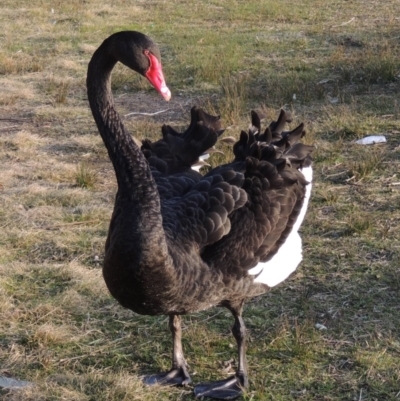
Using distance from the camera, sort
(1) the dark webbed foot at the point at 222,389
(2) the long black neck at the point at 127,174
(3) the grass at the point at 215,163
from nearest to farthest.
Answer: (2) the long black neck at the point at 127,174 → (1) the dark webbed foot at the point at 222,389 → (3) the grass at the point at 215,163

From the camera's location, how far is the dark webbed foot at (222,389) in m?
3.64

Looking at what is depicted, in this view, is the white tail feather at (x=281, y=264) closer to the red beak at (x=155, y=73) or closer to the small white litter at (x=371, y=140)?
the red beak at (x=155, y=73)

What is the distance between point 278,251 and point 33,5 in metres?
11.9

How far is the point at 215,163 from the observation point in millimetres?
6262

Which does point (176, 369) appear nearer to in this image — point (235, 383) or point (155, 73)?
point (235, 383)

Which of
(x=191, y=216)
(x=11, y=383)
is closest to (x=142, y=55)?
(x=191, y=216)

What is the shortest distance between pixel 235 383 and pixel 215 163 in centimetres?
284

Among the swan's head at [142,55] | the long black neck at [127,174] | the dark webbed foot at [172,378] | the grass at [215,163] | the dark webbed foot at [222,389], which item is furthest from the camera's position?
the grass at [215,163]

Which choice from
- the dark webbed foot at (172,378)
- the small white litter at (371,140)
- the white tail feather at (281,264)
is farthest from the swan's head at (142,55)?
the small white litter at (371,140)

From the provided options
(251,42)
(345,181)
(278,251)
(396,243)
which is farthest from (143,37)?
(251,42)

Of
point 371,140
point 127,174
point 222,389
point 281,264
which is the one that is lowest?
point 222,389

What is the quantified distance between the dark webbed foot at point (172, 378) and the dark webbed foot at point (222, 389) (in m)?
0.09

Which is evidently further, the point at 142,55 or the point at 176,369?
the point at 176,369

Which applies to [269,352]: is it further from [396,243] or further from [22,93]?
[22,93]
